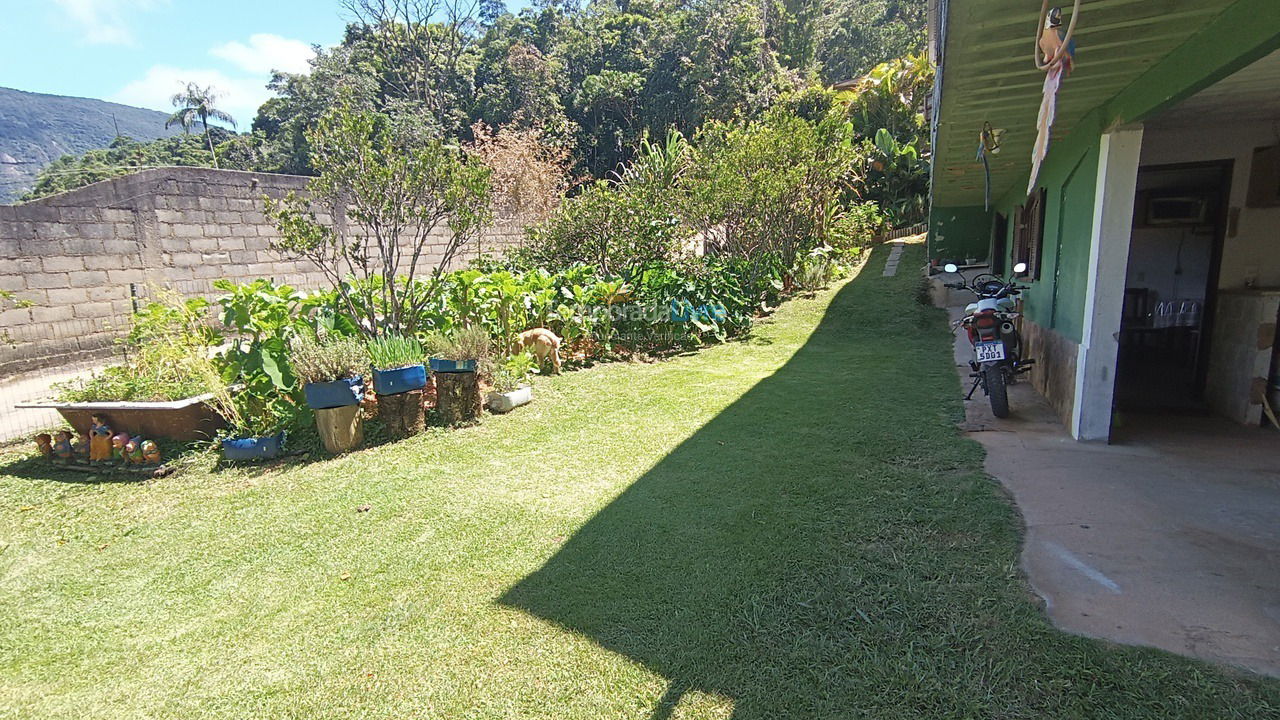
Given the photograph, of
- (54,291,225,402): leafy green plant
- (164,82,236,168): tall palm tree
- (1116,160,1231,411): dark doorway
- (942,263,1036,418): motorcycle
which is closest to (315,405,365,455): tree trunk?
(54,291,225,402): leafy green plant

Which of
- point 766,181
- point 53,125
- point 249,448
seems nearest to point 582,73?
point 766,181

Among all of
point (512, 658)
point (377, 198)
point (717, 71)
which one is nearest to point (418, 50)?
point (717, 71)

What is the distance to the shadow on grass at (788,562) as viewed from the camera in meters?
2.11

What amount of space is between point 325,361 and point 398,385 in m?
0.55

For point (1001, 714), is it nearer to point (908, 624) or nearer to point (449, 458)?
point (908, 624)

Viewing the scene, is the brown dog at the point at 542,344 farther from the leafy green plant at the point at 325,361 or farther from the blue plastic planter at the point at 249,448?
the blue plastic planter at the point at 249,448

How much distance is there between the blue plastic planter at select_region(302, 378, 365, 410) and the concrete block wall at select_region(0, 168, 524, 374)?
2.84 m

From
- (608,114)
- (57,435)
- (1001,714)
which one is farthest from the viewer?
(608,114)

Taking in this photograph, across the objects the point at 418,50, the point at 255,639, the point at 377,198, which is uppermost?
the point at 418,50

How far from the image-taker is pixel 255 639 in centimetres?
248

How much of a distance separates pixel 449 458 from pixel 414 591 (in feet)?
5.96

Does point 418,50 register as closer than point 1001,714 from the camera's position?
No

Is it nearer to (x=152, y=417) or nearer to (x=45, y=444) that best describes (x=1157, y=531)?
(x=152, y=417)

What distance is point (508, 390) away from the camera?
5.75 metres
